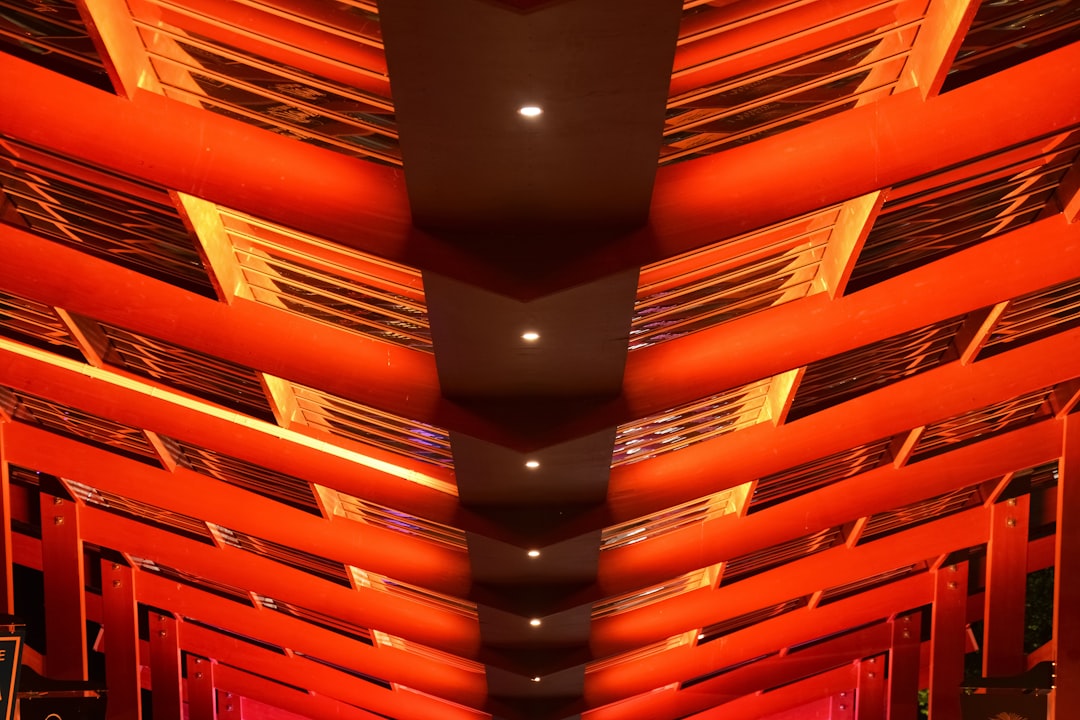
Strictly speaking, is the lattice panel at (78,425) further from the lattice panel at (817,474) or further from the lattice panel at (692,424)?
the lattice panel at (817,474)

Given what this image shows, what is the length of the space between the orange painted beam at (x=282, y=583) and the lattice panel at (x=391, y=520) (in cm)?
326

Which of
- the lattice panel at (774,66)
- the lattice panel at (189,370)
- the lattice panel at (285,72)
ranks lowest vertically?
the lattice panel at (285,72)

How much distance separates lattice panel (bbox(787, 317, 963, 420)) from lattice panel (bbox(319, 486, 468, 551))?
16.3 feet

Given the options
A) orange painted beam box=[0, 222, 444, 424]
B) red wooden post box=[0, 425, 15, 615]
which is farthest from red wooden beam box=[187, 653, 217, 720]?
orange painted beam box=[0, 222, 444, 424]

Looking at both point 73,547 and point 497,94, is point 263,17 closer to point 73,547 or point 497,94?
point 497,94

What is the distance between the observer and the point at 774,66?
30.6 ft

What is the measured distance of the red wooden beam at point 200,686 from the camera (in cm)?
3550

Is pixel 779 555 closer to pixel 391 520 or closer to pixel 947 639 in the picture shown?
pixel 947 639

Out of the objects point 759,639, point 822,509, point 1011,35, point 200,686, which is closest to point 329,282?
point 1011,35

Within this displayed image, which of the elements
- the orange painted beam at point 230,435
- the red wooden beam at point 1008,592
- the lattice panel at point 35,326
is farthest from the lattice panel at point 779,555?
the lattice panel at point 35,326

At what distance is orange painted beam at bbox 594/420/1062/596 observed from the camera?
63.4 feet

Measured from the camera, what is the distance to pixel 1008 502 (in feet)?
78.1

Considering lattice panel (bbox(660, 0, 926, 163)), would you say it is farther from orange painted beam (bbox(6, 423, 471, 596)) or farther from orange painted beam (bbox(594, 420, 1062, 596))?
orange painted beam (bbox(6, 423, 471, 596))

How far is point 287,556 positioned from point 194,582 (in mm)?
5104
